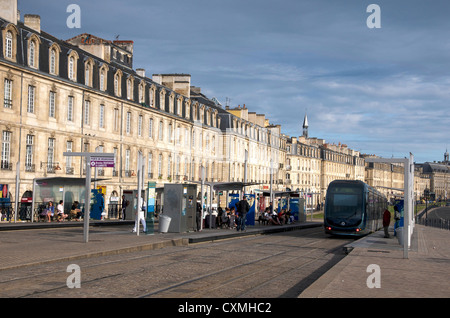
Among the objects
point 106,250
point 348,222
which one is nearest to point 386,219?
point 348,222

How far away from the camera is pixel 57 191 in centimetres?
3562

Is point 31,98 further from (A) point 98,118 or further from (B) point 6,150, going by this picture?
(A) point 98,118

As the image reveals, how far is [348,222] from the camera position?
106ft

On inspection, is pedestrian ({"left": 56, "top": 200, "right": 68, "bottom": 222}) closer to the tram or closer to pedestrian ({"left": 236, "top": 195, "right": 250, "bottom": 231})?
pedestrian ({"left": 236, "top": 195, "right": 250, "bottom": 231})

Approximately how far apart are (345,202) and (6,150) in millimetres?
21979

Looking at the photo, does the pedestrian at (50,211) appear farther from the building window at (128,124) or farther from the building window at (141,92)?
the building window at (141,92)

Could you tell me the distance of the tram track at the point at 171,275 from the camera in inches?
445

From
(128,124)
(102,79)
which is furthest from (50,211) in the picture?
(128,124)

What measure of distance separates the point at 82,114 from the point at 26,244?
2718 cm

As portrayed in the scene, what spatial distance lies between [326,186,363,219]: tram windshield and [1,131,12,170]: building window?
68.4ft

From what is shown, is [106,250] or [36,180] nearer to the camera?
[106,250]

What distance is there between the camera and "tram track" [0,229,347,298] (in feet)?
37.1

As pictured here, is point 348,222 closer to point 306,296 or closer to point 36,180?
point 36,180
